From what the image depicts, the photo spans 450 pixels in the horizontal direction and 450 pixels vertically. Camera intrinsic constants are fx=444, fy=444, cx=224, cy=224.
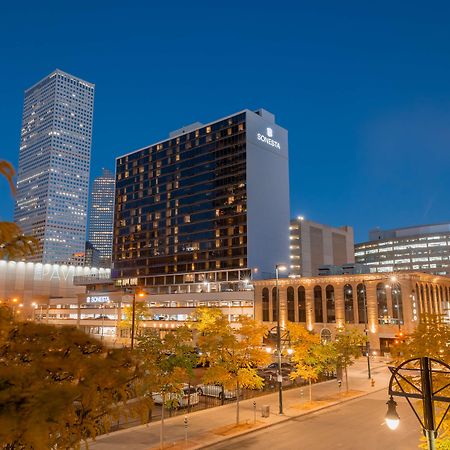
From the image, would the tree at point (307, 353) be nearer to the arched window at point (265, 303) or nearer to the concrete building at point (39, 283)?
the arched window at point (265, 303)

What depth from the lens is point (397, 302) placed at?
238 feet

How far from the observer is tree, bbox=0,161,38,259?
26.4 ft

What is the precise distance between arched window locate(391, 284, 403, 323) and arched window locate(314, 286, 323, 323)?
13.2 meters

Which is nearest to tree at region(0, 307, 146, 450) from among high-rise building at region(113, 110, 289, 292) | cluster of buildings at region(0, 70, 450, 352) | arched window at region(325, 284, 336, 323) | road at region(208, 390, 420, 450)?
road at region(208, 390, 420, 450)

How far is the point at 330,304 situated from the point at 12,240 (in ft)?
252

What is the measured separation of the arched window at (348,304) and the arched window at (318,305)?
481 cm

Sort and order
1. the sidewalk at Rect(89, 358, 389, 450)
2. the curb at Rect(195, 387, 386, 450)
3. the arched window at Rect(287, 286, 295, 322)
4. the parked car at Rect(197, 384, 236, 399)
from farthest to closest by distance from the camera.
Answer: the arched window at Rect(287, 286, 295, 322)
the parked car at Rect(197, 384, 236, 399)
the sidewalk at Rect(89, 358, 389, 450)
the curb at Rect(195, 387, 386, 450)

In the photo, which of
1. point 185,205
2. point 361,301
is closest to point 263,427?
point 361,301

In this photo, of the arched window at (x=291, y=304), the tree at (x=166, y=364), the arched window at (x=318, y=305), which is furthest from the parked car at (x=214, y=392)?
the arched window at (x=291, y=304)

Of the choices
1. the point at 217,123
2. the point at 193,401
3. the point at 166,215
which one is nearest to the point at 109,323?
the point at 166,215

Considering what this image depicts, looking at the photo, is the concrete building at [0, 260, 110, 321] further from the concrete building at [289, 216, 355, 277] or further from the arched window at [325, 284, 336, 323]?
the arched window at [325, 284, 336, 323]

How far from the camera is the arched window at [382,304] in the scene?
73312 millimetres

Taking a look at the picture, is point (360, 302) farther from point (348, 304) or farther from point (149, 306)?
point (149, 306)

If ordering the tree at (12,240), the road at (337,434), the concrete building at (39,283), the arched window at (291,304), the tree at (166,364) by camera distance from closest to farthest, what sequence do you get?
the tree at (12,240)
the tree at (166,364)
the road at (337,434)
the arched window at (291,304)
the concrete building at (39,283)
